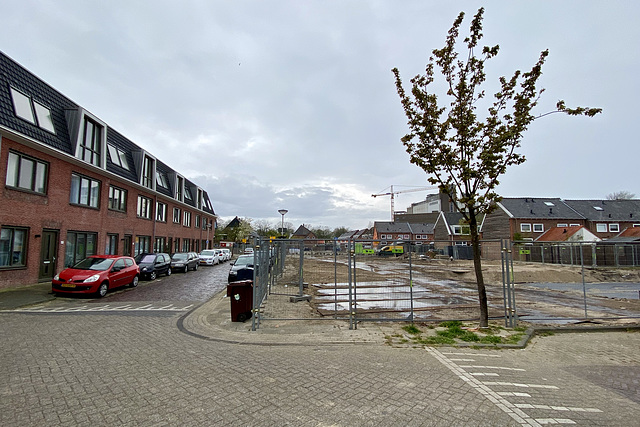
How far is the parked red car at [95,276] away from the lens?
11.7 meters

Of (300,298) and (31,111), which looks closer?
(300,298)

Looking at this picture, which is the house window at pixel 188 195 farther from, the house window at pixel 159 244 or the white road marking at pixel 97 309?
the white road marking at pixel 97 309

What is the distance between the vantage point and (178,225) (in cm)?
3500

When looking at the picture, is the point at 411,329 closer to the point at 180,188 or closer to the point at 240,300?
the point at 240,300

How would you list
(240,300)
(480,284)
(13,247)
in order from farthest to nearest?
(13,247)
(240,300)
(480,284)

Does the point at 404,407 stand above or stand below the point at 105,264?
below

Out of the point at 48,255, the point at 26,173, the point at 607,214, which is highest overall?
the point at 607,214

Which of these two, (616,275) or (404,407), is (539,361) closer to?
(404,407)

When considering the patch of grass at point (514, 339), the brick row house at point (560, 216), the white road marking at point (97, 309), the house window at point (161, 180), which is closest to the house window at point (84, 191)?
the white road marking at point (97, 309)

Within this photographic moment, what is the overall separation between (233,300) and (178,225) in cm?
2937

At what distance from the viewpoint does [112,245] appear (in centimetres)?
2177

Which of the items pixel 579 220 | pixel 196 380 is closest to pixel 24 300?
pixel 196 380

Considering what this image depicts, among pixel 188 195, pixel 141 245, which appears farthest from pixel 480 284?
pixel 188 195

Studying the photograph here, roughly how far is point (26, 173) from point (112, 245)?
800 cm
